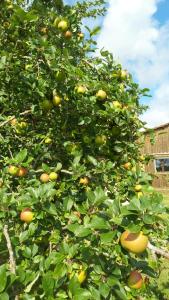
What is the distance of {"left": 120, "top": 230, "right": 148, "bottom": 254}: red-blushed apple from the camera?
72.8 inches

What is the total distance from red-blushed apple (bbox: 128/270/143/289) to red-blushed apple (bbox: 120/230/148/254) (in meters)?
0.33

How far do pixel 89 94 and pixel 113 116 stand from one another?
0.93 ft

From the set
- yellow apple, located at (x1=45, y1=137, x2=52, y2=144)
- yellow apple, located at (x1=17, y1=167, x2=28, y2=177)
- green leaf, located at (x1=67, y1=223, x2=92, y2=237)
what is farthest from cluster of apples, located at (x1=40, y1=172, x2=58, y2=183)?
green leaf, located at (x1=67, y1=223, x2=92, y2=237)

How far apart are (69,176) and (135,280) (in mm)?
1352

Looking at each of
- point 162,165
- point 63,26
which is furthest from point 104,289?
point 162,165

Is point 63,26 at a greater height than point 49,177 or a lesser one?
greater

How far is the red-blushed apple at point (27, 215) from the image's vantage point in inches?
93.7

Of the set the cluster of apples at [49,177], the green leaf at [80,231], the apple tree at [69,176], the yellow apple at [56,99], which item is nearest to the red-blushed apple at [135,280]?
the apple tree at [69,176]

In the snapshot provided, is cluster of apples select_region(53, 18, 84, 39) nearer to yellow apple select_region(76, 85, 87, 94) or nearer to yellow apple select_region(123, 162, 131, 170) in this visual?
yellow apple select_region(76, 85, 87, 94)

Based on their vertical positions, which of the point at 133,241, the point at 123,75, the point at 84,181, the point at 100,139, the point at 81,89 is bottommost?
the point at 133,241

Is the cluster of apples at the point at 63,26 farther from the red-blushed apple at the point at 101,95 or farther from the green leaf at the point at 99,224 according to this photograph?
the green leaf at the point at 99,224

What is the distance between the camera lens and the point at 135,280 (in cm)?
219

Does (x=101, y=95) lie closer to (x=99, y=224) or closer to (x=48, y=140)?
(x=48, y=140)

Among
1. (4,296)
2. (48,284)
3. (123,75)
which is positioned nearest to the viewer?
(4,296)
